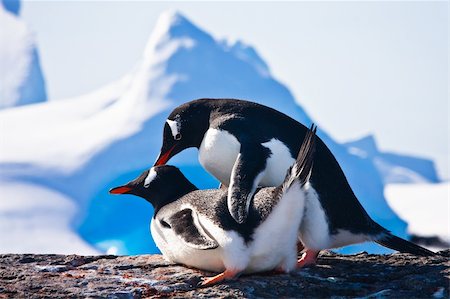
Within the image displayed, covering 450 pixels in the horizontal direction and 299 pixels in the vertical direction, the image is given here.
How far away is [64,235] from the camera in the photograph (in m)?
7.48

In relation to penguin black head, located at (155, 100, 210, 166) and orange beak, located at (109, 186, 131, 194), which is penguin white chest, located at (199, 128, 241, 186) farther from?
orange beak, located at (109, 186, 131, 194)

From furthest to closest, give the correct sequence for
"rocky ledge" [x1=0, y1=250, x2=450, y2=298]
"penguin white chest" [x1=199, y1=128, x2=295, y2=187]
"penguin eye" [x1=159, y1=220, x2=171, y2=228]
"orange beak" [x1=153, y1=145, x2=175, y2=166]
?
"orange beak" [x1=153, y1=145, x2=175, y2=166]
"penguin white chest" [x1=199, y1=128, x2=295, y2=187]
"penguin eye" [x1=159, y1=220, x2=171, y2=228]
"rocky ledge" [x1=0, y1=250, x2=450, y2=298]

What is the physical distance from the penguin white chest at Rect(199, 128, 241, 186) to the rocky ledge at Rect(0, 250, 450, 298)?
0.35m

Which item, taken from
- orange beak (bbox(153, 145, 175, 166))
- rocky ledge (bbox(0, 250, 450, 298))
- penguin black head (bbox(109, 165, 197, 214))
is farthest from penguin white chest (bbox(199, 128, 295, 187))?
rocky ledge (bbox(0, 250, 450, 298))

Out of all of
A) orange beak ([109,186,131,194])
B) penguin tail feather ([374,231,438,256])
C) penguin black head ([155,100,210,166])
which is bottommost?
penguin tail feather ([374,231,438,256])

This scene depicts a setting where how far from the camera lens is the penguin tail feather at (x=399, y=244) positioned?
271cm

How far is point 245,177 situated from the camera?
2539mm

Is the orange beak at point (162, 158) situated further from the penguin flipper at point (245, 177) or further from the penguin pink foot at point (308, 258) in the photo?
the penguin pink foot at point (308, 258)

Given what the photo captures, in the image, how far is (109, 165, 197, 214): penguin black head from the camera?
2.71m

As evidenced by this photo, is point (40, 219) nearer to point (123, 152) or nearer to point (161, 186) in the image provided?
point (123, 152)

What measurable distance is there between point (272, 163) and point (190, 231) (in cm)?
40

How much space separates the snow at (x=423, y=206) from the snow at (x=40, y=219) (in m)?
3.27

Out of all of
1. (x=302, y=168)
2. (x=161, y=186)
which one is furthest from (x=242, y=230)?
(x=161, y=186)

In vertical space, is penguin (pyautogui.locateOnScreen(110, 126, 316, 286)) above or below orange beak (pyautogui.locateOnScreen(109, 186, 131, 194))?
below
